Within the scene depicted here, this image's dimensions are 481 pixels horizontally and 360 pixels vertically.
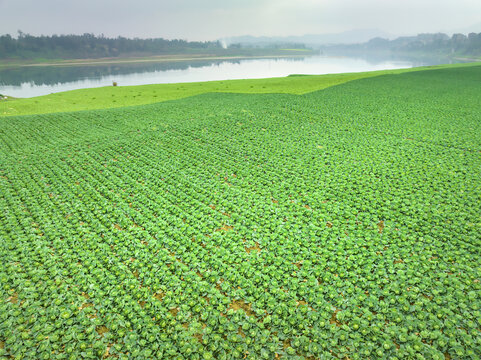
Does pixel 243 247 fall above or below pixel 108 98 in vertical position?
below

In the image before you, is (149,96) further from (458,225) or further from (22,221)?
(458,225)

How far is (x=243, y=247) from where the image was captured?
950 centimetres

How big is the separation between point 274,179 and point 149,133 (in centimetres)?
1280

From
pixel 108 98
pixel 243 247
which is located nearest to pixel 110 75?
pixel 108 98

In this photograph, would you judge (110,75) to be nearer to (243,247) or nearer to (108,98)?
(108,98)

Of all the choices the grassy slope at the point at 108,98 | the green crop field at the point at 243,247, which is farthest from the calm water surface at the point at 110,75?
A: the green crop field at the point at 243,247

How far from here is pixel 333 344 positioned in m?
6.42

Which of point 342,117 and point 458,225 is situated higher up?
point 342,117

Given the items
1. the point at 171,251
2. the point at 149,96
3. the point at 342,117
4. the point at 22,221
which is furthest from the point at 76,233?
the point at 149,96

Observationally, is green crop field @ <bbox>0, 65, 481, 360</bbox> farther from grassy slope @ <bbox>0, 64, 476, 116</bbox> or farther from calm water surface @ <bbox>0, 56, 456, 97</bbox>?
calm water surface @ <bbox>0, 56, 456, 97</bbox>

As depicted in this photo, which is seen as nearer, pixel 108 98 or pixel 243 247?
pixel 243 247

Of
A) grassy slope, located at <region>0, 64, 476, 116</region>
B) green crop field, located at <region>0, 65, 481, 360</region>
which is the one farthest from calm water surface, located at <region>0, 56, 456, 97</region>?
green crop field, located at <region>0, 65, 481, 360</region>

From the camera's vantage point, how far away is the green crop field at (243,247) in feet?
21.8

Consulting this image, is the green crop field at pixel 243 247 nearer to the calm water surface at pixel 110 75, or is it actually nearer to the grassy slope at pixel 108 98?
the grassy slope at pixel 108 98
